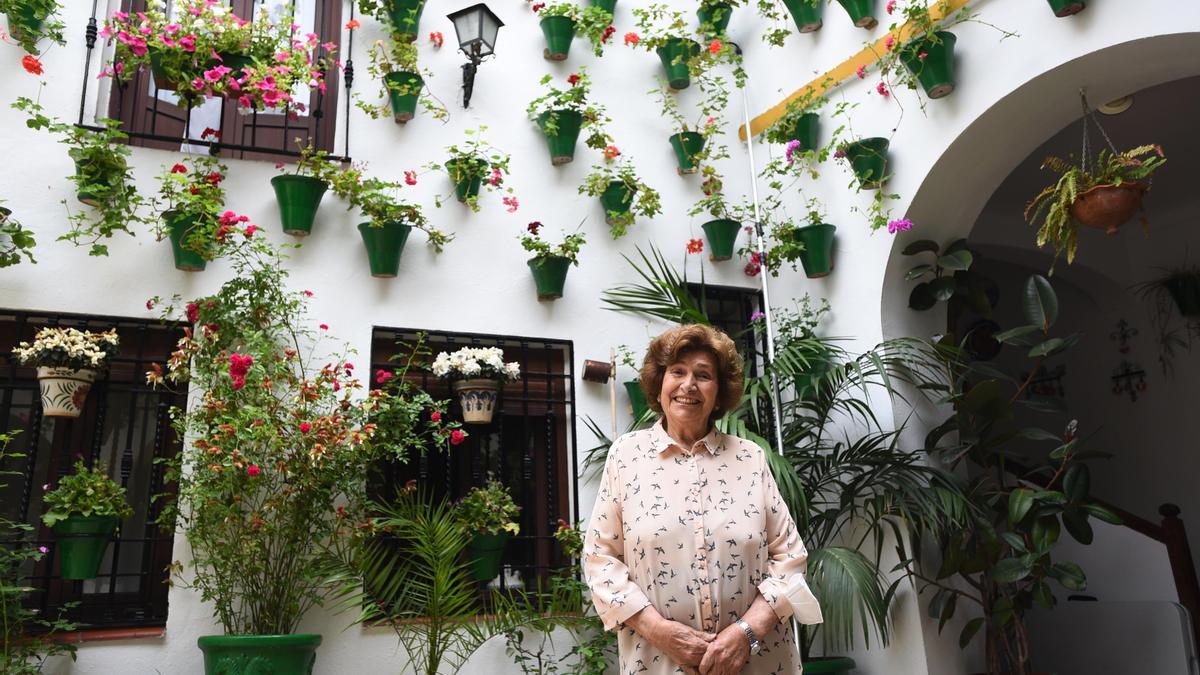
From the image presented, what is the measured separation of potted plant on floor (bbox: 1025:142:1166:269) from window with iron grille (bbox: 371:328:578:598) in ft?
7.15

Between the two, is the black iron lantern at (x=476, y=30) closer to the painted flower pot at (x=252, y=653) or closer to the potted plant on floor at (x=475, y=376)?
the potted plant on floor at (x=475, y=376)

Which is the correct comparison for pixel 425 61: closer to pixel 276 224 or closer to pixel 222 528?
pixel 276 224

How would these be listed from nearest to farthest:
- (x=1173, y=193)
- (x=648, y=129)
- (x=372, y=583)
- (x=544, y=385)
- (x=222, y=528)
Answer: (x=222, y=528)
(x=372, y=583)
(x=544, y=385)
(x=648, y=129)
(x=1173, y=193)

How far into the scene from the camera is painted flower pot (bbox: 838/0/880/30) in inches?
167

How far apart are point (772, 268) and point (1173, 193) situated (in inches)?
128

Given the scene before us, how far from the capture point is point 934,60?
3.87 metres

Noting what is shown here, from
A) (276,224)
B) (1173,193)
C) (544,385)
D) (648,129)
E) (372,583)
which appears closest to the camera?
(372,583)

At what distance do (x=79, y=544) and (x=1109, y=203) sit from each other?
3997 millimetres

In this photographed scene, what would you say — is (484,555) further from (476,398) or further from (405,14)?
(405,14)

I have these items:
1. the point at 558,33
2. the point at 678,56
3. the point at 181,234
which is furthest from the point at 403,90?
the point at 678,56

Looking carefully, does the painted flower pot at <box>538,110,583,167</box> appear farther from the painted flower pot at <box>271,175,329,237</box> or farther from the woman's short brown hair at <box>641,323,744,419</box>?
the woman's short brown hair at <box>641,323,744,419</box>

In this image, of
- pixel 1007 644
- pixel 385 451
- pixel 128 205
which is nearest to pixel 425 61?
pixel 128 205

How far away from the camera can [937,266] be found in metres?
4.25

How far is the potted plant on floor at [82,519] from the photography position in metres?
3.24
